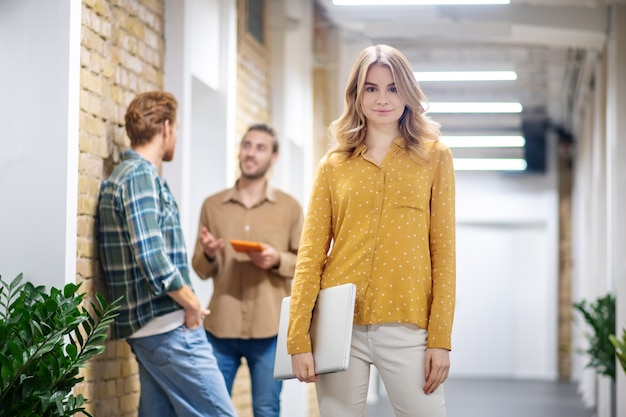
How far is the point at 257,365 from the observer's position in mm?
4551

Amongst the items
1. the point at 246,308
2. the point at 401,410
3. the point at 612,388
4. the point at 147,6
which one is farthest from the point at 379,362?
the point at 612,388

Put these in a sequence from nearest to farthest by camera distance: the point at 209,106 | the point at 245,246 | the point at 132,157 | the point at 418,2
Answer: the point at 132,157 → the point at 245,246 → the point at 209,106 → the point at 418,2

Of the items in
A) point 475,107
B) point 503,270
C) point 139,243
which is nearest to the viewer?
point 139,243

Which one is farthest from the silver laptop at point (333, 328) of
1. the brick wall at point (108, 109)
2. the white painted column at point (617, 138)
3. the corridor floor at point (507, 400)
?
the corridor floor at point (507, 400)

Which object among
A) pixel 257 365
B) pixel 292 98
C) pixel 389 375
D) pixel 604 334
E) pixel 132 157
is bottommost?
pixel 604 334

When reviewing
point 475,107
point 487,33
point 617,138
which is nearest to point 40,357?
point 487,33

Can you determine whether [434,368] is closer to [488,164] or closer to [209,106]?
[209,106]

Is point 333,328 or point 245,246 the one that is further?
point 245,246

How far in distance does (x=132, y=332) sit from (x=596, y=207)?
21.6 ft

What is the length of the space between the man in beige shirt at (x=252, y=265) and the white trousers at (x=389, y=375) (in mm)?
1771

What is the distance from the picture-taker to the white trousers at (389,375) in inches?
106

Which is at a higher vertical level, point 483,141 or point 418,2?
point 418,2

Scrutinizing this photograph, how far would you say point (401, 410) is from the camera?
2709 mm

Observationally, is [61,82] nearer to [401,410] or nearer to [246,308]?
[246,308]
